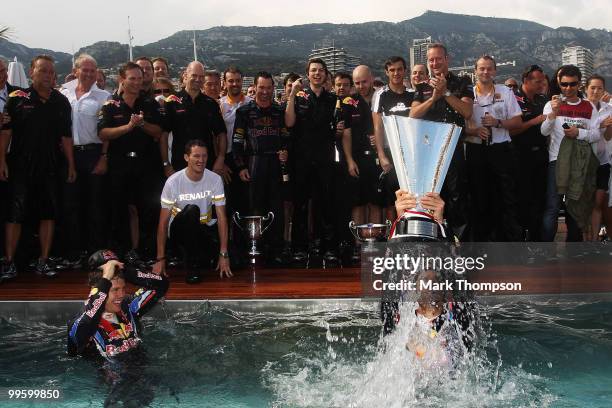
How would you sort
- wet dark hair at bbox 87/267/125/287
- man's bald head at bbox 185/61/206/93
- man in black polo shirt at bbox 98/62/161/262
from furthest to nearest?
man's bald head at bbox 185/61/206/93 < man in black polo shirt at bbox 98/62/161/262 < wet dark hair at bbox 87/267/125/287

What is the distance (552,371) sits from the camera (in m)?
4.18

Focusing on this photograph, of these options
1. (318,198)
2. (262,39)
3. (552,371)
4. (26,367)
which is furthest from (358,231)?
(262,39)

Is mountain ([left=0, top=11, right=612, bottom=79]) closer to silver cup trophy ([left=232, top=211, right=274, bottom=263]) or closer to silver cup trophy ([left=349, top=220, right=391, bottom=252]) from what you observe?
silver cup trophy ([left=232, top=211, right=274, bottom=263])

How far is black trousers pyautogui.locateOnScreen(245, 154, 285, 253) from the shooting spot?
6539mm

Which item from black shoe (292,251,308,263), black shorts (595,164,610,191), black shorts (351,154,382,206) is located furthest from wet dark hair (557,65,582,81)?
black shoe (292,251,308,263)

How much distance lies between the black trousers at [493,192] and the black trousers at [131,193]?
3362 mm

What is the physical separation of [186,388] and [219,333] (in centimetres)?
93

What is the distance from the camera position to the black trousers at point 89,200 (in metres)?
6.44

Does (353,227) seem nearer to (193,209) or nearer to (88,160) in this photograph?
(193,209)

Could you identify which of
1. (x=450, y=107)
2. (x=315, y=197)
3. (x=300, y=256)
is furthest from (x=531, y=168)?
(x=300, y=256)

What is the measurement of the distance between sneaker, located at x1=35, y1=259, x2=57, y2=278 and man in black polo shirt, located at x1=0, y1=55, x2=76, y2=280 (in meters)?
0.01

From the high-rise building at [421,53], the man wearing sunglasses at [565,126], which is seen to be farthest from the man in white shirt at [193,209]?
the man wearing sunglasses at [565,126]

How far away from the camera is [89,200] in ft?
21.4

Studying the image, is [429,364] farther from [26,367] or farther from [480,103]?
[480,103]
